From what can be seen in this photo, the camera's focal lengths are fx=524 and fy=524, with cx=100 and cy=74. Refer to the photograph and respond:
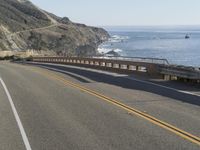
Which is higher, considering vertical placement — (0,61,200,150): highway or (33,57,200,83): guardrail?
(0,61,200,150): highway

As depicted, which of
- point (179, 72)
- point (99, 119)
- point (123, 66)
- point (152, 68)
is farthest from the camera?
point (123, 66)

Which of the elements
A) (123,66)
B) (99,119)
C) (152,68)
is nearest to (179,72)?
(152,68)

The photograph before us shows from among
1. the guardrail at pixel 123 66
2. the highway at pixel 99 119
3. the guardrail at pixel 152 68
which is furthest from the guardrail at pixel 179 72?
the highway at pixel 99 119

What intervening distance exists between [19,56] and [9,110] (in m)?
72.2

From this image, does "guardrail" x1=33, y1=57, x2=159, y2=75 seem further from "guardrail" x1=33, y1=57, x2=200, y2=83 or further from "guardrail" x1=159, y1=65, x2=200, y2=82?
"guardrail" x1=159, y1=65, x2=200, y2=82

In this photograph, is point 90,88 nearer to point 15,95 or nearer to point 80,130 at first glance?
point 15,95

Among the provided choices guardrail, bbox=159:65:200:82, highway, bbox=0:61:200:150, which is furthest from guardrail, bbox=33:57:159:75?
highway, bbox=0:61:200:150

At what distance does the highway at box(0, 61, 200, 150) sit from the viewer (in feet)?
34.9

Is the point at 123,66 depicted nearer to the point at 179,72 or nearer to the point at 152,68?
the point at 152,68

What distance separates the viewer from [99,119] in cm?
1360

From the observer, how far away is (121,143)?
10531 mm

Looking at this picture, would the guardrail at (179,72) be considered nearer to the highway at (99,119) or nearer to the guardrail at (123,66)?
the guardrail at (123,66)

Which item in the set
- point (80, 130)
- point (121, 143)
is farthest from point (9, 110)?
point (121, 143)

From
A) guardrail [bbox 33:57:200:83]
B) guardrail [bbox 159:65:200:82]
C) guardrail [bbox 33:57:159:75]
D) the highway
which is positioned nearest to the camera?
the highway
